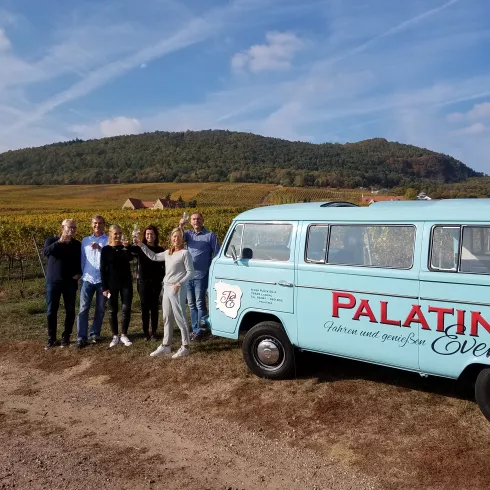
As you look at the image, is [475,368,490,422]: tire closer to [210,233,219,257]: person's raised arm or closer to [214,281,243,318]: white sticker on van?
[214,281,243,318]: white sticker on van

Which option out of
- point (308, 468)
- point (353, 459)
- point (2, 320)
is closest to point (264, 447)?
point (308, 468)

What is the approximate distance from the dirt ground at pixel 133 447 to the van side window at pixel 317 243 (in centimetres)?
199

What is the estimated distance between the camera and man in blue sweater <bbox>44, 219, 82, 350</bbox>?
7621 millimetres

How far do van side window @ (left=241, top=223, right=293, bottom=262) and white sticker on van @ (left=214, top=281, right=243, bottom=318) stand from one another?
47 cm

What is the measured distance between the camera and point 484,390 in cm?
448

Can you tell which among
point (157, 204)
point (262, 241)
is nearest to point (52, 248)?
point (262, 241)

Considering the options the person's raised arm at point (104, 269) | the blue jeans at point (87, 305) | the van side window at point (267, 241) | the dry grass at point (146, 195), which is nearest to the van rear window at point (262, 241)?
the van side window at point (267, 241)

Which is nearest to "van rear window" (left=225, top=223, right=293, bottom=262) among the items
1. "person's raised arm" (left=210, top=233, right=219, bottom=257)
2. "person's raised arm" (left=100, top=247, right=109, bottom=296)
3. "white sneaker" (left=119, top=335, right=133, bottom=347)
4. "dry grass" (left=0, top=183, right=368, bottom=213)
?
"person's raised arm" (left=210, top=233, right=219, bottom=257)

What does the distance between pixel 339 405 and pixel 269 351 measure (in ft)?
3.65

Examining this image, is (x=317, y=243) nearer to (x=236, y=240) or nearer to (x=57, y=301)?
(x=236, y=240)

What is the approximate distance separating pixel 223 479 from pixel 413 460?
1.63 meters

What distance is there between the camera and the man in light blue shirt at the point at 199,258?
7711 millimetres

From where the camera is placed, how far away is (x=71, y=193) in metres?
81.8

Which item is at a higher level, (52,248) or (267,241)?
(267,241)
